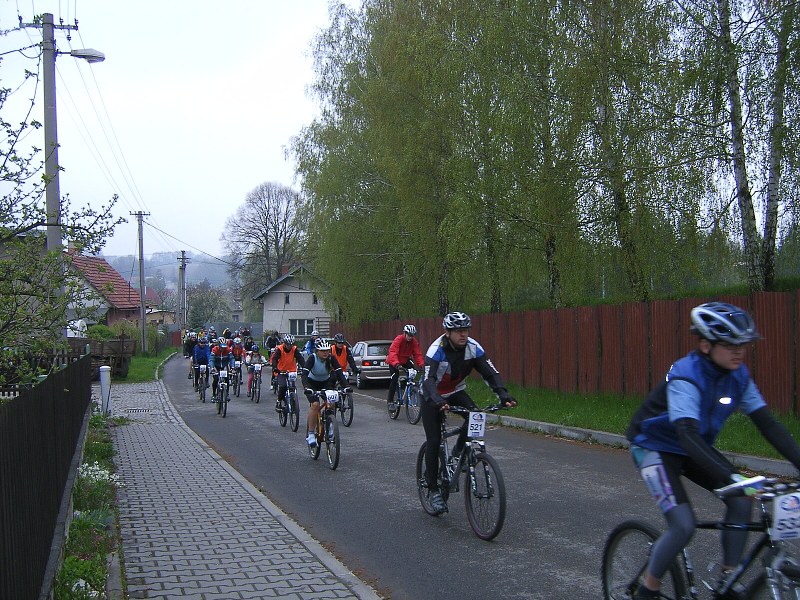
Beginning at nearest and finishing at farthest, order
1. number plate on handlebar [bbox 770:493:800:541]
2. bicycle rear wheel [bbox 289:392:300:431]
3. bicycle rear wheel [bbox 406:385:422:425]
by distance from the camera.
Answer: number plate on handlebar [bbox 770:493:800:541] → bicycle rear wheel [bbox 289:392:300:431] → bicycle rear wheel [bbox 406:385:422:425]

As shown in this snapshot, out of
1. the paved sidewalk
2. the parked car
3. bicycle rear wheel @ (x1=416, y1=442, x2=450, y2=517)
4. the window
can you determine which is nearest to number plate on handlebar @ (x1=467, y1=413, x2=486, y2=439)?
bicycle rear wheel @ (x1=416, y1=442, x2=450, y2=517)

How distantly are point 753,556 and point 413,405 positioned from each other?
13988 millimetres

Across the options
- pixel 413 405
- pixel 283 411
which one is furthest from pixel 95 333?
pixel 413 405

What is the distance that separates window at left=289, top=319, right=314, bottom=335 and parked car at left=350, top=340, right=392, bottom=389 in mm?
52242

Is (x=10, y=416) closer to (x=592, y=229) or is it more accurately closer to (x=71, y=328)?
(x=71, y=328)

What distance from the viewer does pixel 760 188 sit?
13383mm

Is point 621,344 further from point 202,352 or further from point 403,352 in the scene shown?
point 202,352

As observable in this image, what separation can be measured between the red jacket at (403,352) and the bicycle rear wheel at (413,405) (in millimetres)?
1773

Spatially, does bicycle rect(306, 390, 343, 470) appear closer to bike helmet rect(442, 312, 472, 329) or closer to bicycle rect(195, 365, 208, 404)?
bike helmet rect(442, 312, 472, 329)

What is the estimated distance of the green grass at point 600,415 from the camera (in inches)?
424

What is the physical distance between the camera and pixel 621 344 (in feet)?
54.0

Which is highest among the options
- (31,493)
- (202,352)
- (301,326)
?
(301,326)

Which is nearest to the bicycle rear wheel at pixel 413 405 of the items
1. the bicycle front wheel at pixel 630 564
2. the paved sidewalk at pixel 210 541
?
the paved sidewalk at pixel 210 541

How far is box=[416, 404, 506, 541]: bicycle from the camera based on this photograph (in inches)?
274
